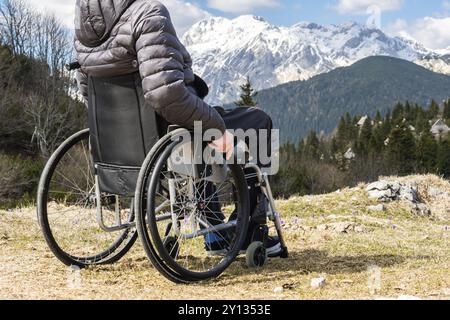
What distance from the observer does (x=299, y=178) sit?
54469 mm

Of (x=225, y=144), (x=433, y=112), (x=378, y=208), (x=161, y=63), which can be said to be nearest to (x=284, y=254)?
(x=225, y=144)

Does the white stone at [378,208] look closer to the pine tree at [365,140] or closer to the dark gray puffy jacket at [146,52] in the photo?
the dark gray puffy jacket at [146,52]

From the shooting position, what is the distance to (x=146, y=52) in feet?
10.2

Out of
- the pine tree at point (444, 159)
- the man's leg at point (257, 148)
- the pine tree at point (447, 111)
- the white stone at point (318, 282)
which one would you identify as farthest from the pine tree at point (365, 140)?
the white stone at point (318, 282)

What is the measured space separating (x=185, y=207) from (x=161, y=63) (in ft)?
3.02

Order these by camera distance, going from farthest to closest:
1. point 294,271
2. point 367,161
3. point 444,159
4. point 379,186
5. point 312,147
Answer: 1. point 312,147
2. point 367,161
3. point 444,159
4. point 379,186
5. point 294,271

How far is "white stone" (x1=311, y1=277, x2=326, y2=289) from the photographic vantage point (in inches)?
128

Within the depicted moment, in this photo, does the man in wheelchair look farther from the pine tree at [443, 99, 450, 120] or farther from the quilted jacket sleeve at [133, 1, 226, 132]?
the pine tree at [443, 99, 450, 120]

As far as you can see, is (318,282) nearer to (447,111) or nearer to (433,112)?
(447,111)

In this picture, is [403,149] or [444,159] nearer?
[444,159]

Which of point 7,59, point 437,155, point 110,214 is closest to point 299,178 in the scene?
point 7,59

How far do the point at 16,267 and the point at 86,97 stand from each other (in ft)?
4.16

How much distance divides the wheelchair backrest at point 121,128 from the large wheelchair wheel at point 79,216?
0.34 metres
